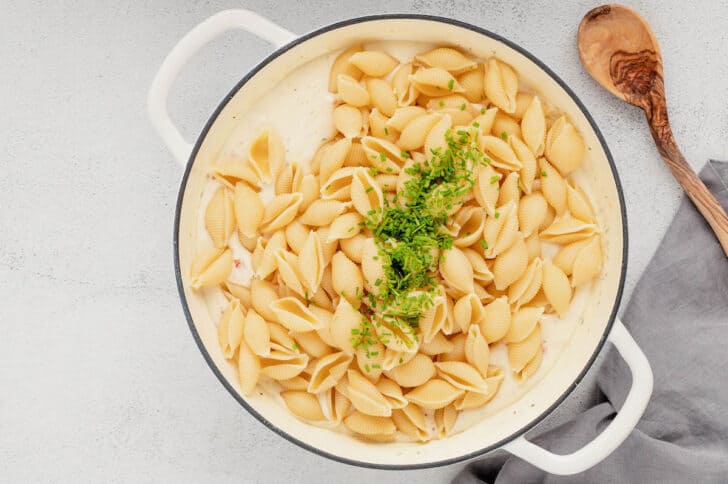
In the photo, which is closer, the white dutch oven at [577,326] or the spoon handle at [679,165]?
the white dutch oven at [577,326]

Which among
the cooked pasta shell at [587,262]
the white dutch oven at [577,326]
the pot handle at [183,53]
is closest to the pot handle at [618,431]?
the white dutch oven at [577,326]

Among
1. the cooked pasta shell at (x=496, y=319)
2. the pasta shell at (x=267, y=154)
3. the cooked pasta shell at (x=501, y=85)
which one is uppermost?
the cooked pasta shell at (x=501, y=85)

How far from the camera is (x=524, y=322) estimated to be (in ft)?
2.90

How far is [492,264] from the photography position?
880 millimetres

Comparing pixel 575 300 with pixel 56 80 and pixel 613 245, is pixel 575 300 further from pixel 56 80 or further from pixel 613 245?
pixel 56 80

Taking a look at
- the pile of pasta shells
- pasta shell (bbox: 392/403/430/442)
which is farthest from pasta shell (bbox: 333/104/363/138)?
pasta shell (bbox: 392/403/430/442)

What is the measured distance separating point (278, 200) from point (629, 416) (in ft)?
1.56

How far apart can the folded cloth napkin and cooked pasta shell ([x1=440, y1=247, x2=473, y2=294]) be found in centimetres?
31

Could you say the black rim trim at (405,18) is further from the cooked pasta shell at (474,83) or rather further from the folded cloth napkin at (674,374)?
the folded cloth napkin at (674,374)

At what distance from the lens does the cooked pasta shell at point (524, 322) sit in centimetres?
89

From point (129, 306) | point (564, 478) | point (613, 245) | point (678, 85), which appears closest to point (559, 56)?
point (678, 85)

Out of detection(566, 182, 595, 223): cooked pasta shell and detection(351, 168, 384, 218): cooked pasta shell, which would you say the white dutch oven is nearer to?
detection(566, 182, 595, 223): cooked pasta shell

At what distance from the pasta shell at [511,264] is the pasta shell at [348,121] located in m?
0.22

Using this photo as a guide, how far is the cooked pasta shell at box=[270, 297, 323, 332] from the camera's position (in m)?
0.86
